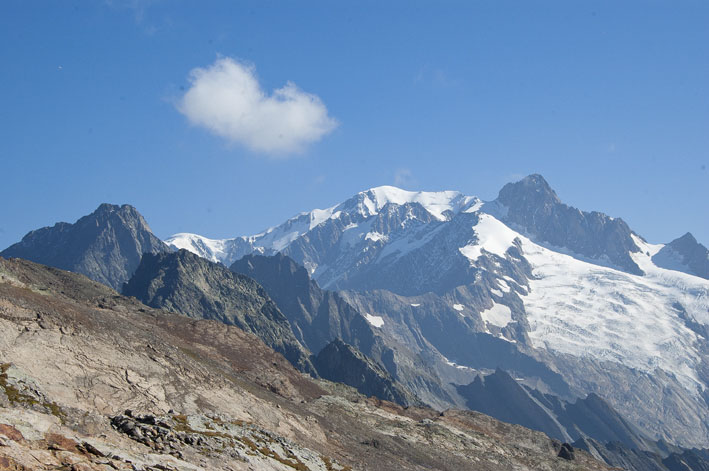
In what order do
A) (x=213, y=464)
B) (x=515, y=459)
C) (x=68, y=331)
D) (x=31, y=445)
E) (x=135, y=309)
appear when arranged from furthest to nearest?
1. (x=135, y=309)
2. (x=515, y=459)
3. (x=68, y=331)
4. (x=213, y=464)
5. (x=31, y=445)

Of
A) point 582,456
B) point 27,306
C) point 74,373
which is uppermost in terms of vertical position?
point 27,306

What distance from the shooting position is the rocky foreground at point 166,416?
174 ft

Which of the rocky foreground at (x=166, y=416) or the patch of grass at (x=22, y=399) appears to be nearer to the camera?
the rocky foreground at (x=166, y=416)

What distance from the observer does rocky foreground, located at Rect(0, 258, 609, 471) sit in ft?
174

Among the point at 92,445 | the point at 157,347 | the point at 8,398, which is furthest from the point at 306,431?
the point at 92,445

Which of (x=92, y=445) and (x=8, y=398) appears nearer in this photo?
(x=92, y=445)

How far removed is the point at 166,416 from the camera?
2739 inches

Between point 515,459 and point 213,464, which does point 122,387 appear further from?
point 515,459

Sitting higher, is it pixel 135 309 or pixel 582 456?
pixel 135 309

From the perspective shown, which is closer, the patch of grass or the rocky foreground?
the rocky foreground

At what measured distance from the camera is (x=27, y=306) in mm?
90750

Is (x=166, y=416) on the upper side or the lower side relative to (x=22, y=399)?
lower

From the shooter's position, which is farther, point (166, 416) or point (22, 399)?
point (166, 416)

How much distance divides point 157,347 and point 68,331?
18271mm
